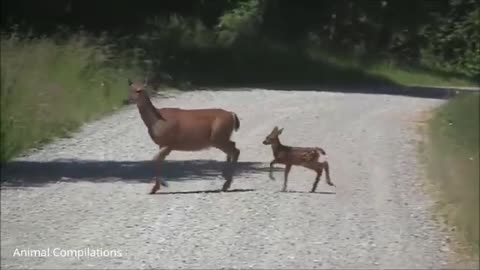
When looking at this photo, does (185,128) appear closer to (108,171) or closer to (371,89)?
(108,171)

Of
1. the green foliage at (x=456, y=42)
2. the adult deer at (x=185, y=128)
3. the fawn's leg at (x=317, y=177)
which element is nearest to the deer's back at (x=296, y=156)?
the fawn's leg at (x=317, y=177)

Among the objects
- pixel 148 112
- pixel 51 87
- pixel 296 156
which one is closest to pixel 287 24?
pixel 51 87

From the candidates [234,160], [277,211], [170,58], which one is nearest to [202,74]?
[170,58]

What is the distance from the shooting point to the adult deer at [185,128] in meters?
12.2

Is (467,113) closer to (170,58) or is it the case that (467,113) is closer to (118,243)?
(170,58)

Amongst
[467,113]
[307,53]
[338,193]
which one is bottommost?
[307,53]

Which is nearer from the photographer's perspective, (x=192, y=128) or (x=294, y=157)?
(x=192, y=128)

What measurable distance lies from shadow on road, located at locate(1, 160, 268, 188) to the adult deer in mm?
726

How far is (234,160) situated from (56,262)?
3933 mm

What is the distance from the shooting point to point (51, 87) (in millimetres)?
15938

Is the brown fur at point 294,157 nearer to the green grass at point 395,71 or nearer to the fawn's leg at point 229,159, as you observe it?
the fawn's leg at point 229,159

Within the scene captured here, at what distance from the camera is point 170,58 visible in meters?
24.7

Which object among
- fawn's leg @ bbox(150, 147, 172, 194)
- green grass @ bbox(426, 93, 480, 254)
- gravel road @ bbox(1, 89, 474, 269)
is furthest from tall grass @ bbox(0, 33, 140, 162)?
green grass @ bbox(426, 93, 480, 254)

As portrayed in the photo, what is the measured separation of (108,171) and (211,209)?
232cm
